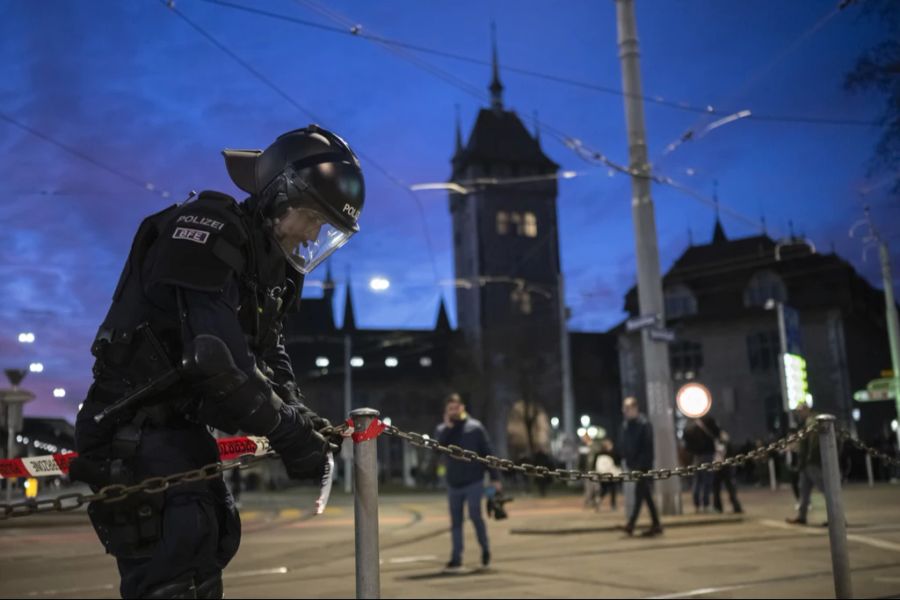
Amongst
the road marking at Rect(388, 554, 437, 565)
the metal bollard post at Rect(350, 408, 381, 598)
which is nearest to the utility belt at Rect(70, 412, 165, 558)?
the metal bollard post at Rect(350, 408, 381, 598)

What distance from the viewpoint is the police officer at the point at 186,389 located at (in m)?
2.78

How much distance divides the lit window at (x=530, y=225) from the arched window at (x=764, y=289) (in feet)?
115

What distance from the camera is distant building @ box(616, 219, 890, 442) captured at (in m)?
48.6

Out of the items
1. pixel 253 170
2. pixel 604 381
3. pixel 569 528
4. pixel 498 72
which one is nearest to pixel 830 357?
pixel 604 381

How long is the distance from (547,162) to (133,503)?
285ft

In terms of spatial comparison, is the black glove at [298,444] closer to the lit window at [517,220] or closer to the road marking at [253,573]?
the road marking at [253,573]

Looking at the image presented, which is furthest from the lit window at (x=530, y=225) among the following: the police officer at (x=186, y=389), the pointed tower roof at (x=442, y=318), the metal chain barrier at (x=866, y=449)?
the police officer at (x=186, y=389)

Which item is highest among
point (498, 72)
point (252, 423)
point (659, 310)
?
point (498, 72)

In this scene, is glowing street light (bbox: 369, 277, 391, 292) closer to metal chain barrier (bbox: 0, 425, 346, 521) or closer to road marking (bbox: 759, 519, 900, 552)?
road marking (bbox: 759, 519, 900, 552)

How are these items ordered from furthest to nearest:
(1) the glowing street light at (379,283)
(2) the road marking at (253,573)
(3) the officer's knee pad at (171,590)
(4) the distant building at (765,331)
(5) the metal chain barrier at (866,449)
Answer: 1. (4) the distant building at (765,331)
2. (1) the glowing street light at (379,283)
3. (2) the road marking at (253,573)
4. (5) the metal chain barrier at (866,449)
5. (3) the officer's knee pad at (171,590)

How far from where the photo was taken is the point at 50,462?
→ 4301 millimetres

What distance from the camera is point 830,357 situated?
48438 millimetres

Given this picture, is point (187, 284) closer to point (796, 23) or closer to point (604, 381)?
point (796, 23)

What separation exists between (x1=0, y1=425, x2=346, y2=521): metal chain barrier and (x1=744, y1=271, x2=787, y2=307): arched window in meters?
51.0
